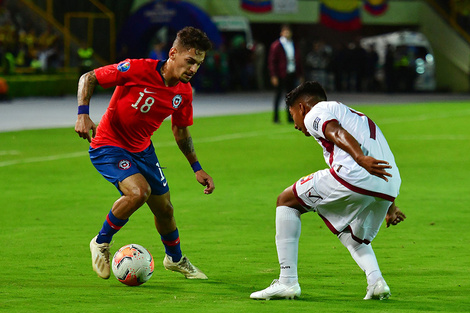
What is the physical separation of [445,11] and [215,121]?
86.0ft

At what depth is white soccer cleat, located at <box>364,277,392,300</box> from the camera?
5.83 m

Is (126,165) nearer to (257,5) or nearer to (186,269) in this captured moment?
(186,269)

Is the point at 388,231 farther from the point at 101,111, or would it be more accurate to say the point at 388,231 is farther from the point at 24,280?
the point at 101,111

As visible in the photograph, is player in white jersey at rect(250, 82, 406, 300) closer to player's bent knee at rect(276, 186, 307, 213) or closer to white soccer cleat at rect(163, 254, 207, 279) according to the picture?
player's bent knee at rect(276, 186, 307, 213)

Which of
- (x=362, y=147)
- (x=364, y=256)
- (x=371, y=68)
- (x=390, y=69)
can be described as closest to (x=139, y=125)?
(x=362, y=147)

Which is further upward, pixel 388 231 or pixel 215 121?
pixel 388 231

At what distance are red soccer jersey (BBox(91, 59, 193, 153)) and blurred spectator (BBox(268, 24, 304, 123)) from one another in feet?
47.5

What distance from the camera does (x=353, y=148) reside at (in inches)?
213

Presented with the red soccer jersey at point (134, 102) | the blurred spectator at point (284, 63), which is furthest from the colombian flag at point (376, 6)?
the red soccer jersey at point (134, 102)

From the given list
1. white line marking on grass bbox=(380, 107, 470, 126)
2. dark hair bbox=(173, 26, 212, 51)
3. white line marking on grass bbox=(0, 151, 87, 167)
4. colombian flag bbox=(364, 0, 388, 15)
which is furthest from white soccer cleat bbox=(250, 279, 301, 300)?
colombian flag bbox=(364, 0, 388, 15)

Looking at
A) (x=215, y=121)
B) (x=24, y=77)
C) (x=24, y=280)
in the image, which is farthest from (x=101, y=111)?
(x=24, y=280)

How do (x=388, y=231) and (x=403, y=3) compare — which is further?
(x=403, y=3)

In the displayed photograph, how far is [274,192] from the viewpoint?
37.7 feet

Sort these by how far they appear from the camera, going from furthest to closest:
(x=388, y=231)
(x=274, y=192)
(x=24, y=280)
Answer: (x=274, y=192) → (x=388, y=231) → (x=24, y=280)
